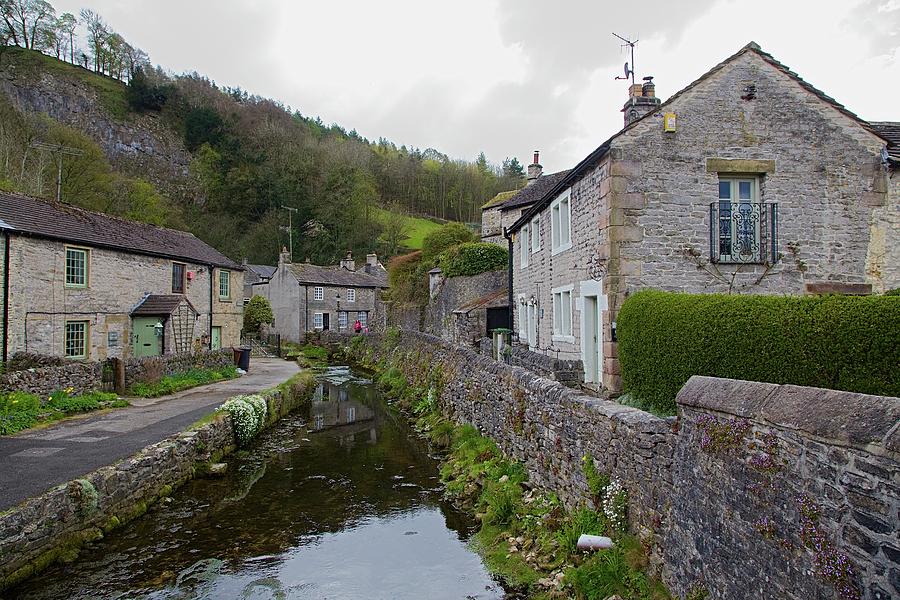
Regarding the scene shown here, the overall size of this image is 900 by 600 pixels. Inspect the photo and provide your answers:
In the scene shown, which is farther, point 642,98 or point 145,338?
point 145,338

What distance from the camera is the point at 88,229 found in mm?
19750

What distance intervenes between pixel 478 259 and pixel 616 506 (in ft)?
75.6

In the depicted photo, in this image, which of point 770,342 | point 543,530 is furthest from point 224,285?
point 770,342

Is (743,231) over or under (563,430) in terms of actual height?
over

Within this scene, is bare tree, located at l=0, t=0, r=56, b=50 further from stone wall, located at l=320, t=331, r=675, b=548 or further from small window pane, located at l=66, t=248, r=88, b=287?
stone wall, located at l=320, t=331, r=675, b=548

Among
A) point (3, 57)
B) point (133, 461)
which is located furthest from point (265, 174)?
point (133, 461)

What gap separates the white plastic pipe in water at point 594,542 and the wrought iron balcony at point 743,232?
7279 millimetres

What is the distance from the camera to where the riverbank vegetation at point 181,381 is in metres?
18.4

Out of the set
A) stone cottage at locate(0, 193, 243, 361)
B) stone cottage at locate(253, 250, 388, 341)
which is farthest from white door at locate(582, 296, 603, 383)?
stone cottage at locate(253, 250, 388, 341)

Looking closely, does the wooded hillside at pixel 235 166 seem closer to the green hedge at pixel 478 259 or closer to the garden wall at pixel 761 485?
the green hedge at pixel 478 259

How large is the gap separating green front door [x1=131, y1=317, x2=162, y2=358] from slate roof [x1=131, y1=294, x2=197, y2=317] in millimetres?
325

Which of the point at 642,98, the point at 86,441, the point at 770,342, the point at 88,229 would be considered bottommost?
the point at 86,441

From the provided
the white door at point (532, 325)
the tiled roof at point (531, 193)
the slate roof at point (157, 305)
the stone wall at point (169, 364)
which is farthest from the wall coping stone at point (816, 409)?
the tiled roof at point (531, 193)

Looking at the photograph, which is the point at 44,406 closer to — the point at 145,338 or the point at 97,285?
the point at 97,285
